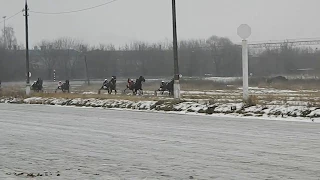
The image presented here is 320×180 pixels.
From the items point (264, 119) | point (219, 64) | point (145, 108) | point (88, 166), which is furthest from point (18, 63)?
point (88, 166)

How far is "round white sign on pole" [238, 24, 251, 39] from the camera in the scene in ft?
74.8

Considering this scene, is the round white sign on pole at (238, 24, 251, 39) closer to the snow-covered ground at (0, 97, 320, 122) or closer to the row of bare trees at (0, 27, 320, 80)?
the snow-covered ground at (0, 97, 320, 122)

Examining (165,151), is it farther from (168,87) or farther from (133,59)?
(133,59)

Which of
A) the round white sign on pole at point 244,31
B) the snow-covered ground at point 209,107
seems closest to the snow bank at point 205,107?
the snow-covered ground at point 209,107

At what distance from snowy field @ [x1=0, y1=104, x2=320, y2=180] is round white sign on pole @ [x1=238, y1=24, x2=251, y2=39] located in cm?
694

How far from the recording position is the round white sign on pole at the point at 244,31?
74.8 feet

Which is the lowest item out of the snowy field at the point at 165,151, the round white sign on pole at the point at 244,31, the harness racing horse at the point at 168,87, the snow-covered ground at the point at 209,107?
the snowy field at the point at 165,151

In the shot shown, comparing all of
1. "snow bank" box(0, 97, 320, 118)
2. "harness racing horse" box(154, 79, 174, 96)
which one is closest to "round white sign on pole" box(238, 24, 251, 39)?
"snow bank" box(0, 97, 320, 118)

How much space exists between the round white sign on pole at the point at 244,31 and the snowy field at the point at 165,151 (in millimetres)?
6938

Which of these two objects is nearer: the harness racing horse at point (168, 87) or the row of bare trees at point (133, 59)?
the harness racing horse at point (168, 87)

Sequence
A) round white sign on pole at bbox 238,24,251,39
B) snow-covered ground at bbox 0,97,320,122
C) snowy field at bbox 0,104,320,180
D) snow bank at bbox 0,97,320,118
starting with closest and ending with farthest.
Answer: snowy field at bbox 0,104,320,180 → snow-covered ground at bbox 0,97,320,122 → snow bank at bbox 0,97,320,118 → round white sign on pole at bbox 238,24,251,39

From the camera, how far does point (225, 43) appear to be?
127188 mm

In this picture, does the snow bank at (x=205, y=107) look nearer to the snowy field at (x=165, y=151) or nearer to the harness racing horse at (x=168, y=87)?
the snowy field at (x=165, y=151)

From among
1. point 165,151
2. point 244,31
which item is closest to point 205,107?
point 244,31
